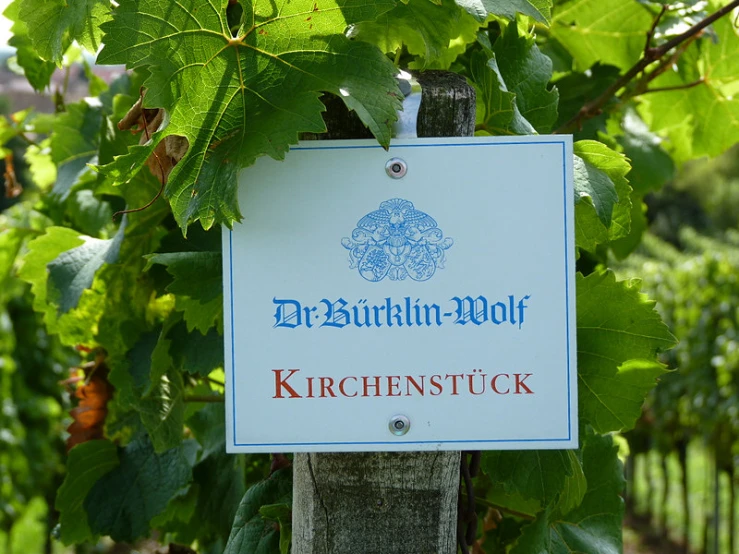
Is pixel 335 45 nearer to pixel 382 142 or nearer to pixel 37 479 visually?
pixel 382 142

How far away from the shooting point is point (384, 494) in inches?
44.3

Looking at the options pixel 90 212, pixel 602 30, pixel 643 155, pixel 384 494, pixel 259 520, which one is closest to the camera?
pixel 384 494

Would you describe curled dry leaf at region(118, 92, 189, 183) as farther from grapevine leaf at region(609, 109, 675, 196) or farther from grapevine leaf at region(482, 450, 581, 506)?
grapevine leaf at region(609, 109, 675, 196)

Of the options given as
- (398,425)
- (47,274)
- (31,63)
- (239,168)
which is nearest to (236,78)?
(239,168)

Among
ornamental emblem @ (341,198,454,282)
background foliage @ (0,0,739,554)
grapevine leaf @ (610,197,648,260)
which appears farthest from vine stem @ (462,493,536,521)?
grapevine leaf @ (610,197,648,260)

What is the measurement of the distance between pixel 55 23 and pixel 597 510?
1.13 meters

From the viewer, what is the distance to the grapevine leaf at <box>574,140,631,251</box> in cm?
116

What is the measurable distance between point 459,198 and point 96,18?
499mm

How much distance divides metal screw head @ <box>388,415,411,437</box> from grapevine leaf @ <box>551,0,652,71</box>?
1013mm

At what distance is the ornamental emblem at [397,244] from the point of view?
41.2 inches

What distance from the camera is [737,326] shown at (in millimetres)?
5797

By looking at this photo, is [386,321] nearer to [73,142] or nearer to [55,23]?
[55,23]

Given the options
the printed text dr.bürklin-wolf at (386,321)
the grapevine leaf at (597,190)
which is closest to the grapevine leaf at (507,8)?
the grapevine leaf at (597,190)

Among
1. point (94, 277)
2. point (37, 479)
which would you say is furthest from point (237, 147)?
point (37, 479)
